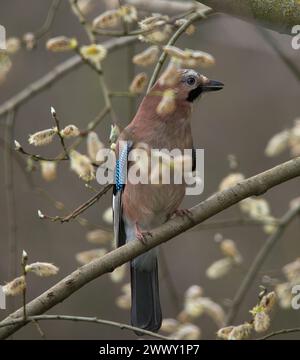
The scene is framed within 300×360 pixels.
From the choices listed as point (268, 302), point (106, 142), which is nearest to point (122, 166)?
point (268, 302)

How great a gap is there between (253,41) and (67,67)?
7.50 ft

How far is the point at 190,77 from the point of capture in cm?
505

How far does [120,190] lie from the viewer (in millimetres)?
5105

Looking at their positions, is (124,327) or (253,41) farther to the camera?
(253,41)

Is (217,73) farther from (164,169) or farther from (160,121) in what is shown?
(164,169)

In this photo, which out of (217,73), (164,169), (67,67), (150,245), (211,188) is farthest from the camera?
(217,73)

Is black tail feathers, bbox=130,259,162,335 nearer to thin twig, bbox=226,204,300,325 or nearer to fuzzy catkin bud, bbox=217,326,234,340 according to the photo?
thin twig, bbox=226,204,300,325

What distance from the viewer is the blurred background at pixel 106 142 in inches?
318

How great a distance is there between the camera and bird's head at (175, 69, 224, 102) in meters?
5.05

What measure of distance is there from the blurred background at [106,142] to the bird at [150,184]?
2.56 m

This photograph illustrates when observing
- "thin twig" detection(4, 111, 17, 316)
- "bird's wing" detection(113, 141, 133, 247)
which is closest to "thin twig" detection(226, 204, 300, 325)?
"bird's wing" detection(113, 141, 133, 247)

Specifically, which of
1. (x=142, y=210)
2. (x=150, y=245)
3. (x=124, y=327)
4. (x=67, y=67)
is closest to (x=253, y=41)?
(x=67, y=67)

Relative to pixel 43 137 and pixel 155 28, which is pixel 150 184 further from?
pixel 43 137

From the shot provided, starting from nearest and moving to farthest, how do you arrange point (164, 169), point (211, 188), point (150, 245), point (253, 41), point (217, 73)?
point (164, 169) < point (150, 245) < point (253, 41) < point (211, 188) < point (217, 73)
